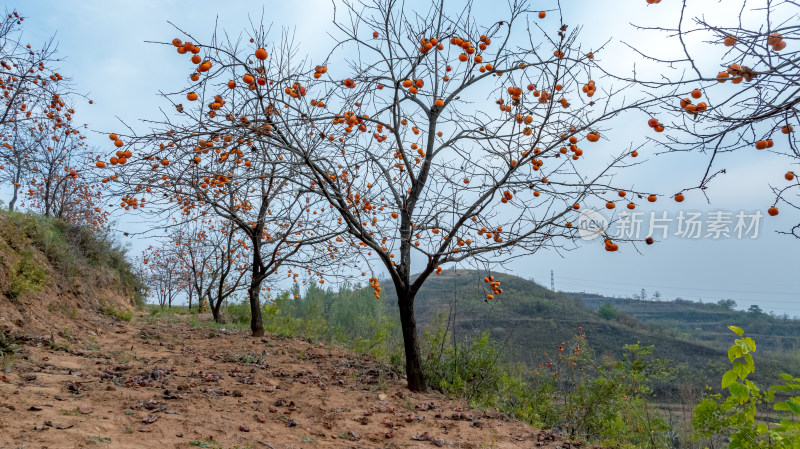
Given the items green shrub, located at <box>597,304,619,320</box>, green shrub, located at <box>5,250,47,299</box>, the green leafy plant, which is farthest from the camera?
green shrub, located at <box>597,304,619,320</box>

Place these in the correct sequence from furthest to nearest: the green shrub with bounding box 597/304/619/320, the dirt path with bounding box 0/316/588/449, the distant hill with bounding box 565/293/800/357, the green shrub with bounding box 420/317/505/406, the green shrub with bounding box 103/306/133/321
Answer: the green shrub with bounding box 597/304/619/320
the distant hill with bounding box 565/293/800/357
the green shrub with bounding box 103/306/133/321
the green shrub with bounding box 420/317/505/406
the dirt path with bounding box 0/316/588/449

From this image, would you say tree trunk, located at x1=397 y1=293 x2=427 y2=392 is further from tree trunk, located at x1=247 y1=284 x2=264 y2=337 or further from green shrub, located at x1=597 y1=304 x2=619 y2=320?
green shrub, located at x1=597 y1=304 x2=619 y2=320

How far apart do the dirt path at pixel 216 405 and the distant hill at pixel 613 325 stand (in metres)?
17.0

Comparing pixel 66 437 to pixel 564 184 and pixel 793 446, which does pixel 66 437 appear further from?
pixel 564 184

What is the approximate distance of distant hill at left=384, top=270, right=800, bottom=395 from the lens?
2452 centimetres

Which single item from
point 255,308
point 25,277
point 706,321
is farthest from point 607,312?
point 25,277


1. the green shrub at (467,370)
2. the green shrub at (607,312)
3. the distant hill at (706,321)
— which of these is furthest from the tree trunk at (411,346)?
the green shrub at (607,312)

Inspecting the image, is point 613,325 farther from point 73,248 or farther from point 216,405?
point 216,405

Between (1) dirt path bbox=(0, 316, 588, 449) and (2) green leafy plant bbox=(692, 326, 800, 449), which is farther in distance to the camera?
(1) dirt path bbox=(0, 316, 588, 449)

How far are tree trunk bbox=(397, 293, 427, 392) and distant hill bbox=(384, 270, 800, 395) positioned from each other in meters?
16.7

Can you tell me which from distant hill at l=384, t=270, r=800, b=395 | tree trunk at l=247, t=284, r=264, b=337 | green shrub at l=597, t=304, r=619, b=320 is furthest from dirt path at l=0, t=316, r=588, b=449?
green shrub at l=597, t=304, r=619, b=320

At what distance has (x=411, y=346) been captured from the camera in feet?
17.9

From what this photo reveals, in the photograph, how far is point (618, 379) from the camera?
6.11m

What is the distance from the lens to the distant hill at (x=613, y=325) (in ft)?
80.4
